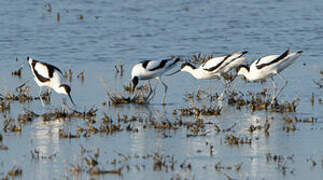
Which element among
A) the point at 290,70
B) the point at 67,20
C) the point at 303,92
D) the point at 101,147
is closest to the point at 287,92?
the point at 303,92

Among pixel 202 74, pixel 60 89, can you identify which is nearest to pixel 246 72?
pixel 202 74

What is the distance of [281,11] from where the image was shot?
2061 centimetres

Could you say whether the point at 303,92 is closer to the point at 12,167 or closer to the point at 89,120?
the point at 89,120

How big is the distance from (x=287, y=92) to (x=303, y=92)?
0.26 m

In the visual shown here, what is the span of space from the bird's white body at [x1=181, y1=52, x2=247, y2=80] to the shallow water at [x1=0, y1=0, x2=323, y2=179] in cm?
27

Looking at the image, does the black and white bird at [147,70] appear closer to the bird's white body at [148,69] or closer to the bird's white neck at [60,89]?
the bird's white body at [148,69]

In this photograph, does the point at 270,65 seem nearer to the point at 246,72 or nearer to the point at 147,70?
the point at 246,72

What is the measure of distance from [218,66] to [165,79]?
1.39 meters

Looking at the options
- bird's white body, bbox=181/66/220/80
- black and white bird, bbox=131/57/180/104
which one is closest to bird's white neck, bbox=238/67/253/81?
bird's white body, bbox=181/66/220/80

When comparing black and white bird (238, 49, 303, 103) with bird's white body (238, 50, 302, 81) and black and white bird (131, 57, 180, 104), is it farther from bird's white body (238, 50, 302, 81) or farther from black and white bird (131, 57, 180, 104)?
black and white bird (131, 57, 180, 104)

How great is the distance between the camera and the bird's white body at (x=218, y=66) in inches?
453

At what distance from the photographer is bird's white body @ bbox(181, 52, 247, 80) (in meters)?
11.5

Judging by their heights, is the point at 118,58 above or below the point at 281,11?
below

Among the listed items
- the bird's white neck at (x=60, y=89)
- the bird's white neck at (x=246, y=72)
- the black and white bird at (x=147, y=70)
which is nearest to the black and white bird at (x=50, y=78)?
the bird's white neck at (x=60, y=89)
